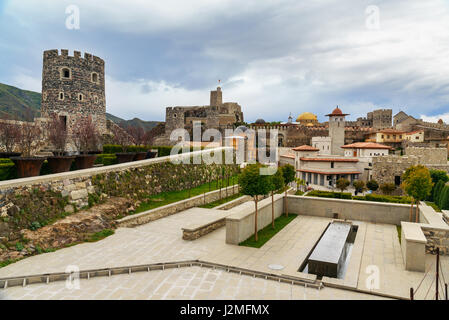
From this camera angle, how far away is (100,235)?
25.8 feet

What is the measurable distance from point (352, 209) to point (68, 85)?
815 inches

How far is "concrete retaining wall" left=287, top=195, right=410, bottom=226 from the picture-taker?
10.3 metres

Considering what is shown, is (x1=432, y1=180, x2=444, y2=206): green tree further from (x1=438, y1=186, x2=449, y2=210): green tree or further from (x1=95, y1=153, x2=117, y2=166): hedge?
(x1=95, y1=153, x2=117, y2=166): hedge

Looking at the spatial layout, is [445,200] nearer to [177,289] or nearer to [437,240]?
[437,240]

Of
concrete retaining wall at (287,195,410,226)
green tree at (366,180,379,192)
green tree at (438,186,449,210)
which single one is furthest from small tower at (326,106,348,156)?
concrete retaining wall at (287,195,410,226)

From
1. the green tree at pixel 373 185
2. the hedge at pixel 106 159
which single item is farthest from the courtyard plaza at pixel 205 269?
the green tree at pixel 373 185

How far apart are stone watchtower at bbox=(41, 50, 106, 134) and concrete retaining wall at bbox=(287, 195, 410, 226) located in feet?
57.9

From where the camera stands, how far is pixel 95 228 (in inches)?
320

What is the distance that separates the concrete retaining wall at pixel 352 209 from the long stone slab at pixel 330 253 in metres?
1.36

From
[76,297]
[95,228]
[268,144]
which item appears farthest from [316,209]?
[268,144]

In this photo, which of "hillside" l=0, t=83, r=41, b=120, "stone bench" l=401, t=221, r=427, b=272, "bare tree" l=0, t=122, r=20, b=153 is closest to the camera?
"stone bench" l=401, t=221, r=427, b=272

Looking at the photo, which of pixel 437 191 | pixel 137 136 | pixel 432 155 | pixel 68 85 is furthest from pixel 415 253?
pixel 432 155

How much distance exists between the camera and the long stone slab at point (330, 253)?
6.38 meters
